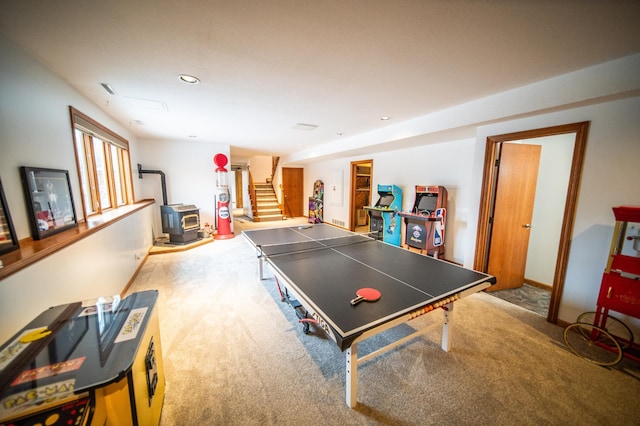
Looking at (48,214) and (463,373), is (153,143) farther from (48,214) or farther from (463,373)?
(463,373)

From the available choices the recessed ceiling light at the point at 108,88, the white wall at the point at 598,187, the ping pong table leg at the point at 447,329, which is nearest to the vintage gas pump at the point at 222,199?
the recessed ceiling light at the point at 108,88

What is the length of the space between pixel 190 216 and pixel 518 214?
6175mm

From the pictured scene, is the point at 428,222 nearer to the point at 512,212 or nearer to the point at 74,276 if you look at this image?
the point at 512,212

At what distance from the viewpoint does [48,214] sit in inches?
76.5

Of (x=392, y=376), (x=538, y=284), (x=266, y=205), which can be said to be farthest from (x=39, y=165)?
(x=266, y=205)

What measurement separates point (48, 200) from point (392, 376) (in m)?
3.30

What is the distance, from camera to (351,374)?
1.48 metres

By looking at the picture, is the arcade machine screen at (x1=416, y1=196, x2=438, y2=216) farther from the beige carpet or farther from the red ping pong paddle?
the red ping pong paddle

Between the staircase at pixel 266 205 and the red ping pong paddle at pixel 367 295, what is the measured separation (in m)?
7.20

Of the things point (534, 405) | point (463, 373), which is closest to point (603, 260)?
point (534, 405)

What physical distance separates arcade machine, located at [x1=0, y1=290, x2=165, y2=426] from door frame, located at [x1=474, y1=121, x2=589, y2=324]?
12.0 ft

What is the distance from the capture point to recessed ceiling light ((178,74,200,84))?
7.27 ft

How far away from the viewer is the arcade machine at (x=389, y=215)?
462cm

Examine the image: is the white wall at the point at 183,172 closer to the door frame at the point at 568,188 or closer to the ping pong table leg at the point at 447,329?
the ping pong table leg at the point at 447,329
